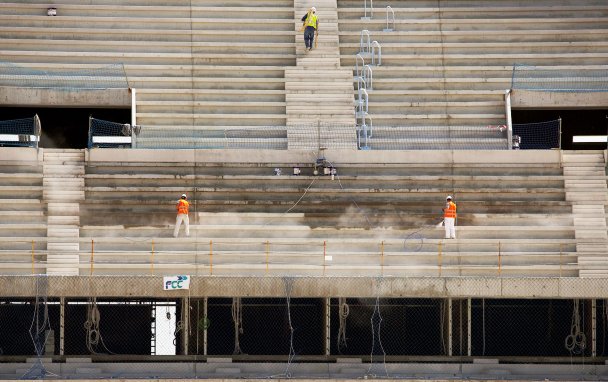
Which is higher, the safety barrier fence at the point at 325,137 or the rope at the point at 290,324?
the safety barrier fence at the point at 325,137

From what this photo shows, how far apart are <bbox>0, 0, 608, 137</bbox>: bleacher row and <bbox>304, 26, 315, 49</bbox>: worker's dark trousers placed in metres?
0.48

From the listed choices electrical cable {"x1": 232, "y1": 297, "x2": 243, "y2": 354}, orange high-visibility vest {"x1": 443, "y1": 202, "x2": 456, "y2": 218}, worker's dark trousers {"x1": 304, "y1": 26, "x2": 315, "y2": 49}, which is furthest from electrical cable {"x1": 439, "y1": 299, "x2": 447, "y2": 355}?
worker's dark trousers {"x1": 304, "y1": 26, "x2": 315, "y2": 49}

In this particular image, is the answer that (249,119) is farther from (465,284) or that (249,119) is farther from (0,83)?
(465,284)

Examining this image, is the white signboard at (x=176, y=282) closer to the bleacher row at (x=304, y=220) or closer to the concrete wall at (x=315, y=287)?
the concrete wall at (x=315, y=287)

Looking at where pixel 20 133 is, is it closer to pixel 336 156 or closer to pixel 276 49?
A: pixel 336 156

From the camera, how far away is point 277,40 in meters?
34.4

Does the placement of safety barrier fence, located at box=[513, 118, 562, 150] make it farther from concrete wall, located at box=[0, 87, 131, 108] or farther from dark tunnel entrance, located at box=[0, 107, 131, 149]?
dark tunnel entrance, located at box=[0, 107, 131, 149]

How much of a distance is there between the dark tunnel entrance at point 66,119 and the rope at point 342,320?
33.6 feet

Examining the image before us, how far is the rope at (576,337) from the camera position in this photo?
26.8 metres

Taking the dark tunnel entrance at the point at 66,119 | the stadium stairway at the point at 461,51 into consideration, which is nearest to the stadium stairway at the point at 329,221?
the stadium stairway at the point at 461,51

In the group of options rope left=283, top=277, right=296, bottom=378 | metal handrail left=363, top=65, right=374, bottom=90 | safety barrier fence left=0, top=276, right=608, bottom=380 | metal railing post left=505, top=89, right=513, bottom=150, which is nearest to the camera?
rope left=283, top=277, right=296, bottom=378

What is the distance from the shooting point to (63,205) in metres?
28.3

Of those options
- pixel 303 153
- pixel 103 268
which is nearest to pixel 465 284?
pixel 303 153

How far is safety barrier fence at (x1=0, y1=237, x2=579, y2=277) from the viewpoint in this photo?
26.9 m
